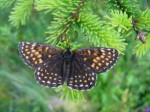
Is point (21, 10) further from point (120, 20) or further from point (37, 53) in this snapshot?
point (120, 20)

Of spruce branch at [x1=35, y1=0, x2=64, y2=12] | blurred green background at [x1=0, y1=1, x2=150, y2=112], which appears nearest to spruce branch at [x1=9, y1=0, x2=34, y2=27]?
spruce branch at [x1=35, y1=0, x2=64, y2=12]

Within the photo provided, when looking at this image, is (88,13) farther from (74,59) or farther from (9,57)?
(9,57)

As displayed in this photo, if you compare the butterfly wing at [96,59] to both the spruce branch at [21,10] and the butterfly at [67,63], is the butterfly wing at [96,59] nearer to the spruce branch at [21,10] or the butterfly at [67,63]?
the butterfly at [67,63]

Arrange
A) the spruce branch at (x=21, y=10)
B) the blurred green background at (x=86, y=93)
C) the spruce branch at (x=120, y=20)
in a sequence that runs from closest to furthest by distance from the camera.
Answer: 1. the spruce branch at (x=120, y=20)
2. the spruce branch at (x=21, y=10)
3. the blurred green background at (x=86, y=93)

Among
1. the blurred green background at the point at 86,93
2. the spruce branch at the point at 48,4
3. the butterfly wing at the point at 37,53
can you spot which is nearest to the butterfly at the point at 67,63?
the butterfly wing at the point at 37,53

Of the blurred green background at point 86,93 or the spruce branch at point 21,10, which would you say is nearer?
the spruce branch at point 21,10

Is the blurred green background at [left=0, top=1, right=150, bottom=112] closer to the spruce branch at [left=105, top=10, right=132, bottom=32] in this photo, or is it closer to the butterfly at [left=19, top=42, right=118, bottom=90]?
the butterfly at [left=19, top=42, right=118, bottom=90]

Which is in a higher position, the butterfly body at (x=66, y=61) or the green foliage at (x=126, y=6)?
the green foliage at (x=126, y=6)
